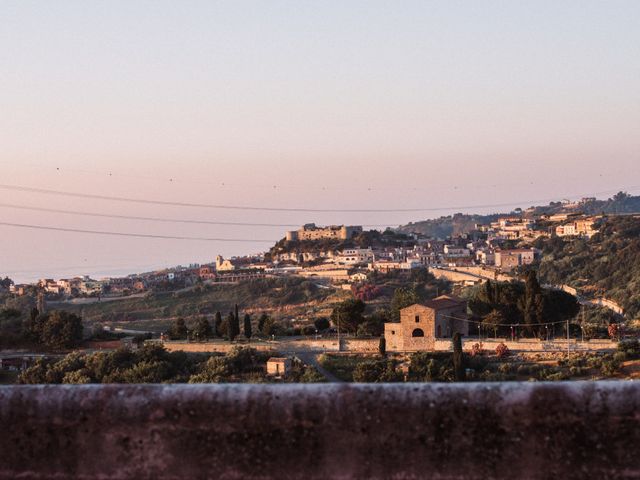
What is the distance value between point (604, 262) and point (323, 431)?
75.5m

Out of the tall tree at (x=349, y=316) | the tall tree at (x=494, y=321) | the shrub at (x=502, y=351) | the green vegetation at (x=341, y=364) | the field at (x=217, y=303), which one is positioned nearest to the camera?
the green vegetation at (x=341, y=364)

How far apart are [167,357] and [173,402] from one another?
116 feet

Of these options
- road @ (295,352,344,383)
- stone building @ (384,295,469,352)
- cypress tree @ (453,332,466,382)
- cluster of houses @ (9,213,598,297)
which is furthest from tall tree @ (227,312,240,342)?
cluster of houses @ (9,213,598,297)

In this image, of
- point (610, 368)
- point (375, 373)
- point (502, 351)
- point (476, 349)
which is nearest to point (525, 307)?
point (476, 349)

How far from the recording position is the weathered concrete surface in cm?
312

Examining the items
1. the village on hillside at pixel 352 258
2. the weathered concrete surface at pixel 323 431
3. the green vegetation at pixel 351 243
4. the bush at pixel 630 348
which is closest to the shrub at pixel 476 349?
the bush at pixel 630 348

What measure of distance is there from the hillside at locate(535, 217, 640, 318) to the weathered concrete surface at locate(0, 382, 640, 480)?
52482mm

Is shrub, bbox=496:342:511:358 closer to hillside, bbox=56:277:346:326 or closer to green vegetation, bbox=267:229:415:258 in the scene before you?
hillside, bbox=56:277:346:326

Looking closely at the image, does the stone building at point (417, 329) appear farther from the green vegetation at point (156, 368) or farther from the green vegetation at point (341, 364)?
the green vegetation at point (156, 368)

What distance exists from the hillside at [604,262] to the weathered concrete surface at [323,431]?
172 feet

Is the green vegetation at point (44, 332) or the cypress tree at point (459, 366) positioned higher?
the green vegetation at point (44, 332)

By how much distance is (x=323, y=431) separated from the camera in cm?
326

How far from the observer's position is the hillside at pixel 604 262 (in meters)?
62.5

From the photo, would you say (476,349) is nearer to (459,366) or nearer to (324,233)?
(459,366)
